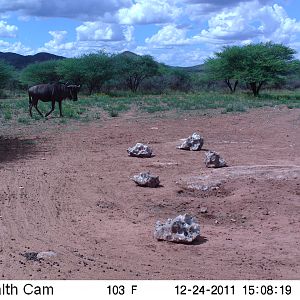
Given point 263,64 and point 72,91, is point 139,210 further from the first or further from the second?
point 263,64

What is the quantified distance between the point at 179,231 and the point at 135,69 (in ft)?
163

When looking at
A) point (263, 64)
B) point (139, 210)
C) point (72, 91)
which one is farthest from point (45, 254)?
point (263, 64)

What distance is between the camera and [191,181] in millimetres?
10008

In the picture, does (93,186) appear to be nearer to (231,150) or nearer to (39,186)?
(39,186)

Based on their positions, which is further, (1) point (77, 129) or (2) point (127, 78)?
(2) point (127, 78)

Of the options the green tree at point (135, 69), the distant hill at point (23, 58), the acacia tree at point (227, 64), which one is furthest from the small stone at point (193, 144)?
the distant hill at point (23, 58)

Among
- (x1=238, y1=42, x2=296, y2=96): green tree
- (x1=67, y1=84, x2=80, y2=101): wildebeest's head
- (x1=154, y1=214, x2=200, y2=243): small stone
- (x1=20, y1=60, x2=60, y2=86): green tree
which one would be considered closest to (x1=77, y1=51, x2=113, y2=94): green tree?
(x1=20, y1=60, x2=60, y2=86): green tree

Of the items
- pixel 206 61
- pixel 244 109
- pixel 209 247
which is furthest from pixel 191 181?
pixel 206 61

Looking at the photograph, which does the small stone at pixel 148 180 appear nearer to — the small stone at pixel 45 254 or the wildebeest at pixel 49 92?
the small stone at pixel 45 254

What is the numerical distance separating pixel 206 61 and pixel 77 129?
3390cm

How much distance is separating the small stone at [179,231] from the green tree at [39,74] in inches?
1977

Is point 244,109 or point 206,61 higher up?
point 206,61

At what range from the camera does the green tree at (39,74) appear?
55.9 meters
